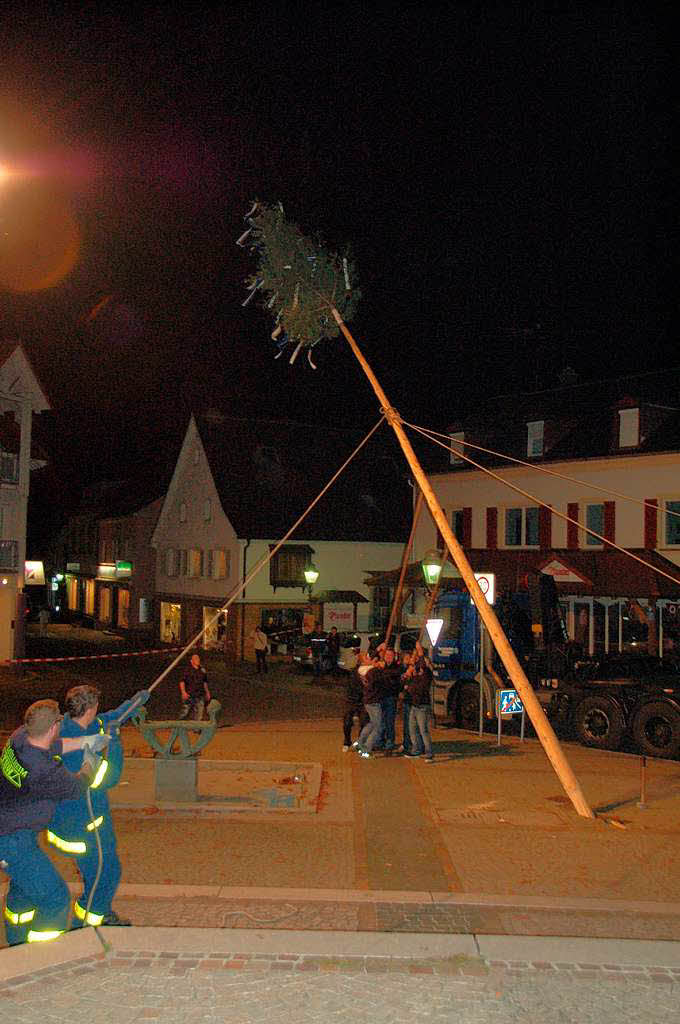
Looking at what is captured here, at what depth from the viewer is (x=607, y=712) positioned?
50.4ft

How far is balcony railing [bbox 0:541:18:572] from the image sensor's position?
1168 inches

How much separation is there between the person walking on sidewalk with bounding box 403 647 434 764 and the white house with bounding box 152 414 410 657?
1836cm

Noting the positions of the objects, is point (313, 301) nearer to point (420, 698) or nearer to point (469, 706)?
point (420, 698)

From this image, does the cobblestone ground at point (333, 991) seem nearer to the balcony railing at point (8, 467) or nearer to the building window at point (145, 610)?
the balcony railing at point (8, 467)

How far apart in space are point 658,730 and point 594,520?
1667cm

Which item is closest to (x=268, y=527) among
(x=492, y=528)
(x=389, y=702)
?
(x=492, y=528)

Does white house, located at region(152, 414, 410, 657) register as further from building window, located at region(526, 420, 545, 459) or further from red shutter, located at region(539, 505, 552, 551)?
building window, located at region(526, 420, 545, 459)

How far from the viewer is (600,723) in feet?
51.0

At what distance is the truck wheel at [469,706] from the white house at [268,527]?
14.2m

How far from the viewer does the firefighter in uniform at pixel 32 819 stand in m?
5.54

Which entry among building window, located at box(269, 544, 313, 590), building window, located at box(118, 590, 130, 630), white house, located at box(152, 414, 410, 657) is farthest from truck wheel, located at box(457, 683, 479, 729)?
building window, located at box(118, 590, 130, 630)

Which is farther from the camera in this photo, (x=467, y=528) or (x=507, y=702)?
(x=467, y=528)

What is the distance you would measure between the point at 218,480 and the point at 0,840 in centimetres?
3177

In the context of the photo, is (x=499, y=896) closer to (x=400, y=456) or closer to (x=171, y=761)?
(x=171, y=761)
